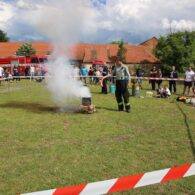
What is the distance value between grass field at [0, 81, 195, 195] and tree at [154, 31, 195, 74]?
40.7 meters

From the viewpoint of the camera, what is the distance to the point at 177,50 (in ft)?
171

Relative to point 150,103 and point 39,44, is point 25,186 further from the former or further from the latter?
point 39,44

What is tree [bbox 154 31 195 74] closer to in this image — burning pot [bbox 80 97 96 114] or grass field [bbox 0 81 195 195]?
grass field [bbox 0 81 195 195]

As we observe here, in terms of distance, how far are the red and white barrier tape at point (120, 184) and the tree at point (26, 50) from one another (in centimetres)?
6819

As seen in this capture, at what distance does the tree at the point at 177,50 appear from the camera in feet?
171

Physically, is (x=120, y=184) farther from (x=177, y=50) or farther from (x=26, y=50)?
(x=26, y=50)

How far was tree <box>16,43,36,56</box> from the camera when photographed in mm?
70625

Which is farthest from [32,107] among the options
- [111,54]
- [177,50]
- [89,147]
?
[111,54]

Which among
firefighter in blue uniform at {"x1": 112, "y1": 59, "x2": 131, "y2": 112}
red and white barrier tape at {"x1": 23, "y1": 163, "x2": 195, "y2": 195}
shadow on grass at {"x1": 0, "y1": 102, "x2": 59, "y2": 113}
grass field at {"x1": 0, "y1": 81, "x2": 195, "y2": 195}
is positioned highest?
firefighter in blue uniform at {"x1": 112, "y1": 59, "x2": 131, "y2": 112}

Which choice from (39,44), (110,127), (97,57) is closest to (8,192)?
(110,127)

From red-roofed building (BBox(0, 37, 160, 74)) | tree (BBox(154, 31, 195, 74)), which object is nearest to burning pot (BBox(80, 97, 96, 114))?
tree (BBox(154, 31, 195, 74))

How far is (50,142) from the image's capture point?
327 inches

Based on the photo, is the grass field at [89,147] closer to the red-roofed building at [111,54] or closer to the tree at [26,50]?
the red-roofed building at [111,54]

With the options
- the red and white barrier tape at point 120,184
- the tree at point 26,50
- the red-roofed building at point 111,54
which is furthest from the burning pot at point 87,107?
the tree at point 26,50
